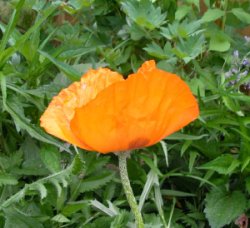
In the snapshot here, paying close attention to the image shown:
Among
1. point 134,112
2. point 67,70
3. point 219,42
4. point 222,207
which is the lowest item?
point 222,207

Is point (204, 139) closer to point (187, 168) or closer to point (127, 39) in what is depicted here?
point (187, 168)

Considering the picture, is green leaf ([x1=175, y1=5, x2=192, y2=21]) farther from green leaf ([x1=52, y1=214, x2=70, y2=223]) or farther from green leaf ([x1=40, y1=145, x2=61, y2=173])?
green leaf ([x1=52, y1=214, x2=70, y2=223])

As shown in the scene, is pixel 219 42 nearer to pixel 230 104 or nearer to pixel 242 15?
pixel 242 15

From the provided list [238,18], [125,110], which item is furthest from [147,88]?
[238,18]

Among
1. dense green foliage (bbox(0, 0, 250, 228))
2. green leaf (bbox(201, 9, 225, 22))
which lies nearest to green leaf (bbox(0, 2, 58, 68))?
dense green foliage (bbox(0, 0, 250, 228))

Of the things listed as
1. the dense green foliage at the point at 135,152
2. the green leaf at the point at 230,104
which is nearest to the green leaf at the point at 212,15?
the dense green foliage at the point at 135,152

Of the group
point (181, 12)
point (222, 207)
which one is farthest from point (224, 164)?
point (181, 12)

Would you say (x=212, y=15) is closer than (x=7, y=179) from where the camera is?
No
